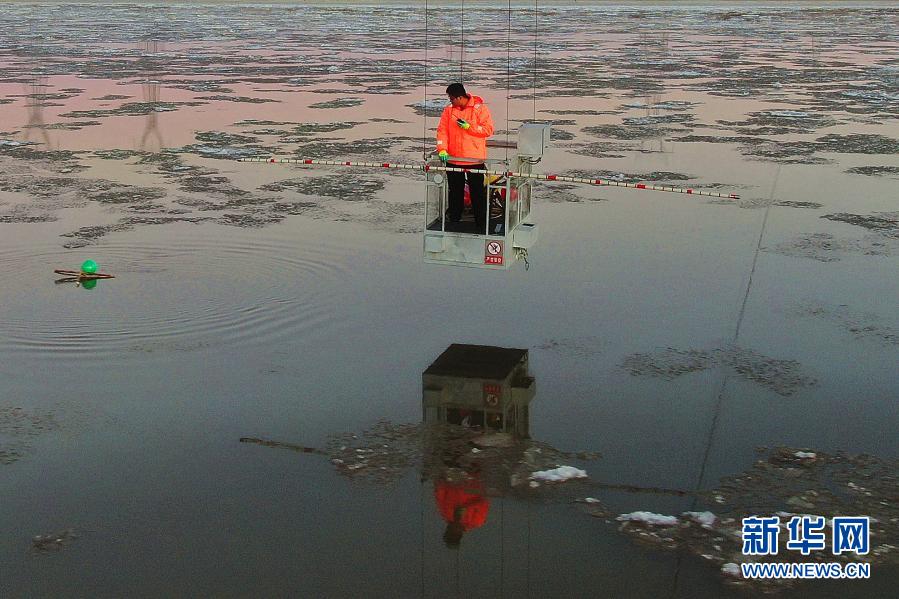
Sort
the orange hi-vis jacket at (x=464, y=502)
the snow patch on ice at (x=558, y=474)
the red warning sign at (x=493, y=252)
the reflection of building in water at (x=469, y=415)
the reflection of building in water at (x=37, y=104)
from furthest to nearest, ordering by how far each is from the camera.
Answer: the reflection of building in water at (x=37, y=104) < the red warning sign at (x=493, y=252) < the snow patch on ice at (x=558, y=474) < the reflection of building in water at (x=469, y=415) < the orange hi-vis jacket at (x=464, y=502)

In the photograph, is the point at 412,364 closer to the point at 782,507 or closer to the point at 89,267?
the point at 782,507

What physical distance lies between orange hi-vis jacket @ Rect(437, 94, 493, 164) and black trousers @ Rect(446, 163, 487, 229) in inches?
4.8

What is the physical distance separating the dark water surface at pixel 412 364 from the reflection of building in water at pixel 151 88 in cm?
26

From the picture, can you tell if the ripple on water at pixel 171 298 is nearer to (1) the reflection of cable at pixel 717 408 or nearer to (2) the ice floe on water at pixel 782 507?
(1) the reflection of cable at pixel 717 408

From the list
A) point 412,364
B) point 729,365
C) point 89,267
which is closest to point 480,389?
point 412,364

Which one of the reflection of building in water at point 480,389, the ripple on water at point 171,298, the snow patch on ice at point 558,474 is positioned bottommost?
the snow patch on ice at point 558,474

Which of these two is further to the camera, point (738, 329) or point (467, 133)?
point (738, 329)

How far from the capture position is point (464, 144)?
39.3 ft

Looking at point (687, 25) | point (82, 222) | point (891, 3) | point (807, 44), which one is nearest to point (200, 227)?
point (82, 222)

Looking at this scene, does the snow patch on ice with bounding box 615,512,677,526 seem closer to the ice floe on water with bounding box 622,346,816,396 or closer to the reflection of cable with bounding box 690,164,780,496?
the reflection of cable with bounding box 690,164,780,496

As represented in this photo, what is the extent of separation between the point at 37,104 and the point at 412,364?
71.0 feet

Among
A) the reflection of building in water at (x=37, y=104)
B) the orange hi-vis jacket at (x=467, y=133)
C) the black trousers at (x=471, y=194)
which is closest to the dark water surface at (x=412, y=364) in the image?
the reflection of building in water at (x=37, y=104)

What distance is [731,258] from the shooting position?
15203 mm

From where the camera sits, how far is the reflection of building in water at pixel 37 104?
80.7 ft
